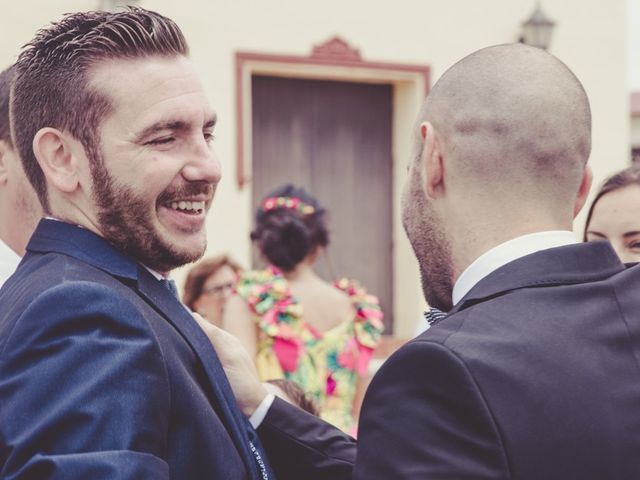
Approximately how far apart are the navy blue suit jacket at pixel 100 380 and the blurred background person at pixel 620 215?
1617 mm

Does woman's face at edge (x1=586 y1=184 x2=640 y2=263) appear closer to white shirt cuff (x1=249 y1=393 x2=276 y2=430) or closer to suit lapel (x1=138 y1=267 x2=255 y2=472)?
white shirt cuff (x1=249 y1=393 x2=276 y2=430)

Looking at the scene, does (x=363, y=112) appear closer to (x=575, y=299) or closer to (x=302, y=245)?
(x=302, y=245)

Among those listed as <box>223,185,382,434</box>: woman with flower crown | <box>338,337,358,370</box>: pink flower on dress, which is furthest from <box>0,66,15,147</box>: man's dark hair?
<box>338,337,358,370</box>: pink flower on dress

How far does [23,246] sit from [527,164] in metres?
1.45

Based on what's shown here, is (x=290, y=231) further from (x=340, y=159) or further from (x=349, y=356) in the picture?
(x=340, y=159)

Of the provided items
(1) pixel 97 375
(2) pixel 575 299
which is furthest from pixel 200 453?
(2) pixel 575 299

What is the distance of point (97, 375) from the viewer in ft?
5.34

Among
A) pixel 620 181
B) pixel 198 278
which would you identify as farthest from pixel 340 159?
pixel 620 181

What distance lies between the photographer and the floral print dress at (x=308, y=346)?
4.66 meters

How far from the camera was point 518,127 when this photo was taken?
1.91 meters

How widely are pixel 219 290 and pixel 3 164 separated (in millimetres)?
2765

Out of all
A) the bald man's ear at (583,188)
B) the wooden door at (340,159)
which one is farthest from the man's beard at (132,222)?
the wooden door at (340,159)

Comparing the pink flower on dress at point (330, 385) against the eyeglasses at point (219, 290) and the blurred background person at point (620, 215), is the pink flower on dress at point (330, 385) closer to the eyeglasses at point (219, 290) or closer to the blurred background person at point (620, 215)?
the eyeglasses at point (219, 290)

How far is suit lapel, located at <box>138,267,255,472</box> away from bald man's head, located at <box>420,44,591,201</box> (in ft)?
1.90
